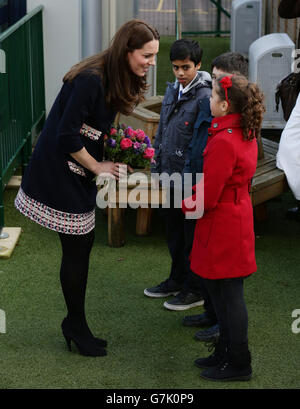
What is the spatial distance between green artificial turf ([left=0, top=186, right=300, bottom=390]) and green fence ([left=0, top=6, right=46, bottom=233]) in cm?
61

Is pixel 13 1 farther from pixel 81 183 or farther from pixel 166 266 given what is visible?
pixel 81 183

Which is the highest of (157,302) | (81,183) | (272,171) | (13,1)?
(13,1)

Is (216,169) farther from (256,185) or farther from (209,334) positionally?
(256,185)

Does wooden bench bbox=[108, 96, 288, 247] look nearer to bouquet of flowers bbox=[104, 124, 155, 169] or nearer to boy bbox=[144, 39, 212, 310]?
boy bbox=[144, 39, 212, 310]

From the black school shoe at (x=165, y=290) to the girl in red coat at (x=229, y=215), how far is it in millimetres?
1016

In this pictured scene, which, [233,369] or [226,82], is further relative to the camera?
[233,369]

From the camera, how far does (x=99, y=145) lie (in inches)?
144

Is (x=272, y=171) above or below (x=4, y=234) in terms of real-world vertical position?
above

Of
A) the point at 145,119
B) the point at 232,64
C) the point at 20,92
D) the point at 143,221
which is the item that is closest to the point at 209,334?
the point at 232,64

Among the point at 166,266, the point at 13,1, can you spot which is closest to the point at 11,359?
Result: the point at 166,266

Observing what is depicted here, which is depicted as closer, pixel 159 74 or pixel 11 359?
pixel 11 359

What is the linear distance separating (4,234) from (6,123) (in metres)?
0.96

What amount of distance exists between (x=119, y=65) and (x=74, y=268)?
105 cm

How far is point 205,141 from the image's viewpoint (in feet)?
13.3
